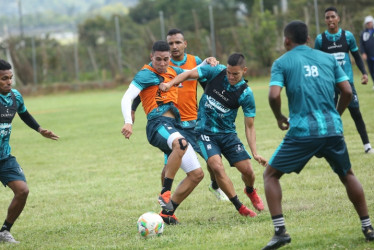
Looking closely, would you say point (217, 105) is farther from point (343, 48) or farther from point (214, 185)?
point (343, 48)

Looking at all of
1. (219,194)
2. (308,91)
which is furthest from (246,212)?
(308,91)

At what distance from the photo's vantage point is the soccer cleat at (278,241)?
5707 mm

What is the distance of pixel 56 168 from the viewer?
13469mm

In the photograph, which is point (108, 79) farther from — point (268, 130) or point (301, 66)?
point (301, 66)

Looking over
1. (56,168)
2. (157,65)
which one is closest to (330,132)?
(157,65)

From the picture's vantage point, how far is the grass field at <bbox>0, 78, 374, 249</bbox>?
6.55 meters

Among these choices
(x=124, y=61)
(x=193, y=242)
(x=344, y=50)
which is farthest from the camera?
(x=124, y=61)

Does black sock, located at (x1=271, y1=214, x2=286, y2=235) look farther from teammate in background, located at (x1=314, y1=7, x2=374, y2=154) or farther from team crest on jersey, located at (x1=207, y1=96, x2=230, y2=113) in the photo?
teammate in background, located at (x1=314, y1=7, x2=374, y2=154)

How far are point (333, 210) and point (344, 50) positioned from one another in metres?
4.62

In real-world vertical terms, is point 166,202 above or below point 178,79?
below

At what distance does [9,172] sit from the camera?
7.49 metres

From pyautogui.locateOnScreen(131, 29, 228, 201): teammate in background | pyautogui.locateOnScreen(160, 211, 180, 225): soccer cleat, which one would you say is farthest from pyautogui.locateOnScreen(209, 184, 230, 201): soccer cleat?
pyautogui.locateOnScreen(160, 211, 180, 225): soccer cleat

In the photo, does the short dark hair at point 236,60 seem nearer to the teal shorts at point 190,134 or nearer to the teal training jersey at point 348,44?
the teal shorts at point 190,134

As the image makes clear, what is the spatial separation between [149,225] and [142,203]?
2.36 meters
